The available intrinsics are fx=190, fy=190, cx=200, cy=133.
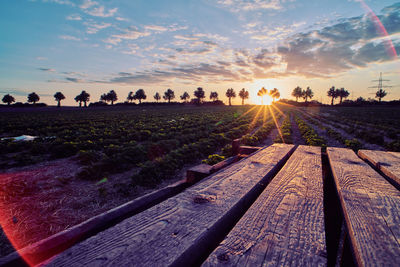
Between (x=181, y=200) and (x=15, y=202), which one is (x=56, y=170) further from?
(x=181, y=200)

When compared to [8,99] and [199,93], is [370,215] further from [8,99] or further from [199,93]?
[8,99]

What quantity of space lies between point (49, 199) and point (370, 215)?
6.08 meters

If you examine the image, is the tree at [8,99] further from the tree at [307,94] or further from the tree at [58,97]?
the tree at [307,94]

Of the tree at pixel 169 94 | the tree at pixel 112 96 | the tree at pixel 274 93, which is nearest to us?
the tree at pixel 112 96

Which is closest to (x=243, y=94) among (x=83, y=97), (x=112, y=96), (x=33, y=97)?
(x=112, y=96)

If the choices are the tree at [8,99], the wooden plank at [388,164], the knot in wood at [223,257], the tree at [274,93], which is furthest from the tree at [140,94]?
the knot in wood at [223,257]

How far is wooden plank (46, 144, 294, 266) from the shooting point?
30.2 inches

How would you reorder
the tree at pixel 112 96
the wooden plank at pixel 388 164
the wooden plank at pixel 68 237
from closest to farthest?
the wooden plank at pixel 68 237, the wooden plank at pixel 388 164, the tree at pixel 112 96

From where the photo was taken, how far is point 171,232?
2.98 ft

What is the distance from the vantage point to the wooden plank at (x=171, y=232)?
766mm

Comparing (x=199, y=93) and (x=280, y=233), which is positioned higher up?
(x=199, y=93)

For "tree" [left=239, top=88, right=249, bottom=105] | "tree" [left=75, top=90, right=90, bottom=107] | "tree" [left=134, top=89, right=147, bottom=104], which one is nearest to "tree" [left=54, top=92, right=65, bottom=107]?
"tree" [left=75, top=90, right=90, bottom=107]

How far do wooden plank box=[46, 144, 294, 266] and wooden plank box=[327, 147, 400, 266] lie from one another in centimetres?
57

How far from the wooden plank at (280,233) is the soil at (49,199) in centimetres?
415
